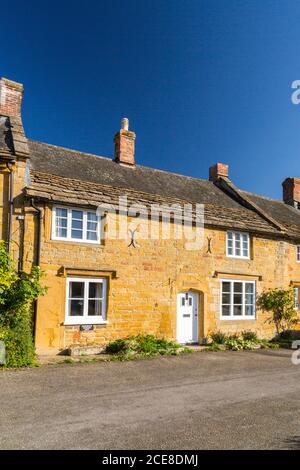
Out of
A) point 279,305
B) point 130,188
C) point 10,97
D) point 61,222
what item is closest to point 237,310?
point 279,305

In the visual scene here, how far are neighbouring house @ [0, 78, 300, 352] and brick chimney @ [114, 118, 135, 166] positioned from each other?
2.2 inches

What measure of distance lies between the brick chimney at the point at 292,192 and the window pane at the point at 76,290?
17.8 m

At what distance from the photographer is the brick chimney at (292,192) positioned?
85.5ft

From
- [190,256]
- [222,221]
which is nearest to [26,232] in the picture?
[190,256]

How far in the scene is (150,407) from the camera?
288 inches

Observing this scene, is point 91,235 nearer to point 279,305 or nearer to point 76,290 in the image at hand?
point 76,290

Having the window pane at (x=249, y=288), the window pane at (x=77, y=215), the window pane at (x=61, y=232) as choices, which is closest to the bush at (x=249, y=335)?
the window pane at (x=249, y=288)

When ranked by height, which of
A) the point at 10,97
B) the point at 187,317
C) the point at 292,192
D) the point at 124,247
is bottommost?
the point at 187,317

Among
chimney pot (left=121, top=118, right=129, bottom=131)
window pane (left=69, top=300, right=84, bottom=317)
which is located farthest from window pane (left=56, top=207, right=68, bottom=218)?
chimney pot (left=121, top=118, right=129, bottom=131)

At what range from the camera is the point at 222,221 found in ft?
55.9

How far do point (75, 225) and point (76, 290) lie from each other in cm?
232

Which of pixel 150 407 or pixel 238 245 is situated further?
pixel 238 245

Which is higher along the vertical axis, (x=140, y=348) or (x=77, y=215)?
(x=77, y=215)

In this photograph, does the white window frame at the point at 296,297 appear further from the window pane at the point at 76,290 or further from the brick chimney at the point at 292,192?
the window pane at the point at 76,290
